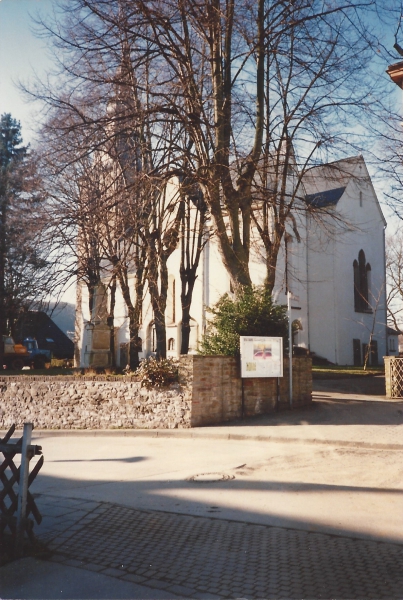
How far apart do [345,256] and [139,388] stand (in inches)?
1026

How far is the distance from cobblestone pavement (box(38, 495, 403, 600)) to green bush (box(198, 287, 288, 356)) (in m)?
9.89

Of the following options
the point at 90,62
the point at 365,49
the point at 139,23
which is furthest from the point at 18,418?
the point at 365,49

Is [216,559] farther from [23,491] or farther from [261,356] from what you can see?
[261,356]

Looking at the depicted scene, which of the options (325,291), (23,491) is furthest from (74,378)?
(325,291)

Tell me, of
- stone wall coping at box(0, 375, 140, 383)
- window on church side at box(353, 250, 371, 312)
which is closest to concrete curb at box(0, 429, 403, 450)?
stone wall coping at box(0, 375, 140, 383)

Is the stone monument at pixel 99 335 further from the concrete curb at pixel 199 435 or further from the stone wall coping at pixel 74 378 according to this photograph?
the concrete curb at pixel 199 435

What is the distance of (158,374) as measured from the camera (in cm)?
1564

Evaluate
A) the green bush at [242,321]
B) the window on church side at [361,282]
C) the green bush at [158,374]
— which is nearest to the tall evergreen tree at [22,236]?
the green bush at [158,374]

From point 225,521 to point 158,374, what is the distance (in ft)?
30.2

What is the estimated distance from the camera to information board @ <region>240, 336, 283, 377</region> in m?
16.1

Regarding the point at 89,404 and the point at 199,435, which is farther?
the point at 89,404

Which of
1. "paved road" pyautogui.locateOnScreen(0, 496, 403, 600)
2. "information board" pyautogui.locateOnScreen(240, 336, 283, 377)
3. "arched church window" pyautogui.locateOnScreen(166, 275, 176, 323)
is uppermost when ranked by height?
"arched church window" pyautogui.locateOnScreen(166, 275, 176, 323)

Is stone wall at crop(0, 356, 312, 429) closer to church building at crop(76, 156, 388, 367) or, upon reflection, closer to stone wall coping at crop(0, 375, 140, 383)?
stone wall coping at crop(0, 375, 140, 383)

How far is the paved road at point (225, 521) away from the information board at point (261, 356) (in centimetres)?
352
